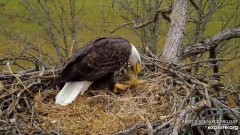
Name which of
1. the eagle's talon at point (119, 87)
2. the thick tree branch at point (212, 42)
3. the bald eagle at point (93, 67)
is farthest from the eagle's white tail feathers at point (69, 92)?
the thick tree branch at point (212, 42)

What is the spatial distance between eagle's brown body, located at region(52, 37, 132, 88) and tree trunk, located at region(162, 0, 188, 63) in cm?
72

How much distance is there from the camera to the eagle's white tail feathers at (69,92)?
391 cm

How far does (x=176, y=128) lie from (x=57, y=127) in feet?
3.28

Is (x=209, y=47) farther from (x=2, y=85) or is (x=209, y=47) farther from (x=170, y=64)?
(x=2, y=85)

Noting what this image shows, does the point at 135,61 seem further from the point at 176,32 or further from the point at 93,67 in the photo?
the point at 176,32

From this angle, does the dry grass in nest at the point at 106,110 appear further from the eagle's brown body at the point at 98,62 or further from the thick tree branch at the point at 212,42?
the thick tree branch at the point at 212,42

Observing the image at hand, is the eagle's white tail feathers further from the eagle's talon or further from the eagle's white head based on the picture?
the eagle's white head

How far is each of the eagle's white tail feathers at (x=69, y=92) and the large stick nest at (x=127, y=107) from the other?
0.06 metres

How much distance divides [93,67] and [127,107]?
480mm

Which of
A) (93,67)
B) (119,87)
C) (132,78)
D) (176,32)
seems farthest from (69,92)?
(176,32)

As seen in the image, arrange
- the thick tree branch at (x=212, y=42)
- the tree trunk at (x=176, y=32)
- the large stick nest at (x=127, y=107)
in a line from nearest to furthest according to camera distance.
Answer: the large stick nest at (x=127, y=107) < the tree trunk at (x=176, y=32) < the thick tree branch at (x=212, y=42)

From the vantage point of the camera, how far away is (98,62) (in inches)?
160

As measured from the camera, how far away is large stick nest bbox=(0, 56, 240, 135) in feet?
10.9

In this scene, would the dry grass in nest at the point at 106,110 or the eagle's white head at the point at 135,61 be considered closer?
the dry grass in nest at the point at 106,110
